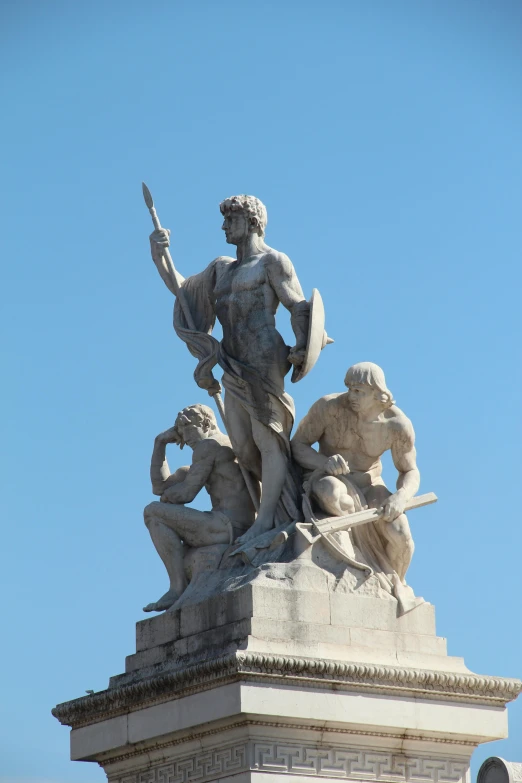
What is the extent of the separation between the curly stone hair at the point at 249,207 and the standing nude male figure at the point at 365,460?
1.73 metres

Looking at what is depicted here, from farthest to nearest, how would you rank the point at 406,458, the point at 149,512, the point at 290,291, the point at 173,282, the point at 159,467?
the point at 173,282, the point at 159,467, the point at 149,512, the point at 290,291, the point at 406,458

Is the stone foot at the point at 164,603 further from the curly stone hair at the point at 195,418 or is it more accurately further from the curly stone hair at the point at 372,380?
the curly stone hair at the point at 372,380

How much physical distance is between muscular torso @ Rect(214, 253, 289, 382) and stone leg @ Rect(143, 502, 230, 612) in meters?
1.50

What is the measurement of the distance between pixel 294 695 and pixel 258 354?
3408 millimetres

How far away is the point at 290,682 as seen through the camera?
17.1 metres

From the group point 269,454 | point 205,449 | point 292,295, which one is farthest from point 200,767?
point 292,295

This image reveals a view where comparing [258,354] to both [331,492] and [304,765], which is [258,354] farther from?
[304,765]

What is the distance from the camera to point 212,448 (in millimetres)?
19172

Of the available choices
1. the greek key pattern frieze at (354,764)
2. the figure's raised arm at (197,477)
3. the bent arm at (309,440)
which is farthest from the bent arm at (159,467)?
the greek key pattern frieze at (354,764)

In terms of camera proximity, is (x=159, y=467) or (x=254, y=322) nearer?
(x=254, y=322)

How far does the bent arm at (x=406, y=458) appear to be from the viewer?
18594mm

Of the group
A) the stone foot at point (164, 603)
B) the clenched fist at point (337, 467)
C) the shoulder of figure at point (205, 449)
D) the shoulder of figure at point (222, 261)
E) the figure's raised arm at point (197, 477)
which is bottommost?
the stone foot at point (164, 603)

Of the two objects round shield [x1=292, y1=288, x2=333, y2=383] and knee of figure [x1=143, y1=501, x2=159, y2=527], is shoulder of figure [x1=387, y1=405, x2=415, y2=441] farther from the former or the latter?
knee of figure [x1=143, y1=501, x2=159, y2=527]

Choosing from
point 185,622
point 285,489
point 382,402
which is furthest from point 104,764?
point 382,402
